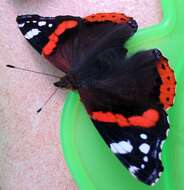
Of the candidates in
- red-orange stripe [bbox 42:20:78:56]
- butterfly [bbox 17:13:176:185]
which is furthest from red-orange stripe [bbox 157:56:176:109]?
red-orange stripe [bbox 42:20:78:56]

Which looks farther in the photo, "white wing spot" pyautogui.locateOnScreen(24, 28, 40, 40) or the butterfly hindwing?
"white wing spot" pyautogui.locateOnScreen(24, 28, 40, 40)

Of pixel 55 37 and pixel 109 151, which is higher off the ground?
pixel 55 37

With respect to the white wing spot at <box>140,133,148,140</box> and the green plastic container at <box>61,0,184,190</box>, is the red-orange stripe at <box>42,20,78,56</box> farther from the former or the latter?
the white wing spot at <box>140,133,148,140</box>

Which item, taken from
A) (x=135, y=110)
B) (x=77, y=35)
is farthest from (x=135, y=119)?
(x=77, y=35)

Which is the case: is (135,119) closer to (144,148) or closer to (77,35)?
(144,148)

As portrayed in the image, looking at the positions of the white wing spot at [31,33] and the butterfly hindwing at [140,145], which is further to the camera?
the white wing spot at [31,33]

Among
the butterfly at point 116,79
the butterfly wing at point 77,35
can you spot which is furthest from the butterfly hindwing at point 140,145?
the butterfly wing at point 77,35

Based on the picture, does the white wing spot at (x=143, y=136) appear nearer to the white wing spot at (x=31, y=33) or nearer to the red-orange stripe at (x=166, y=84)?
the red-orange stripe at (x=166, y=84)
